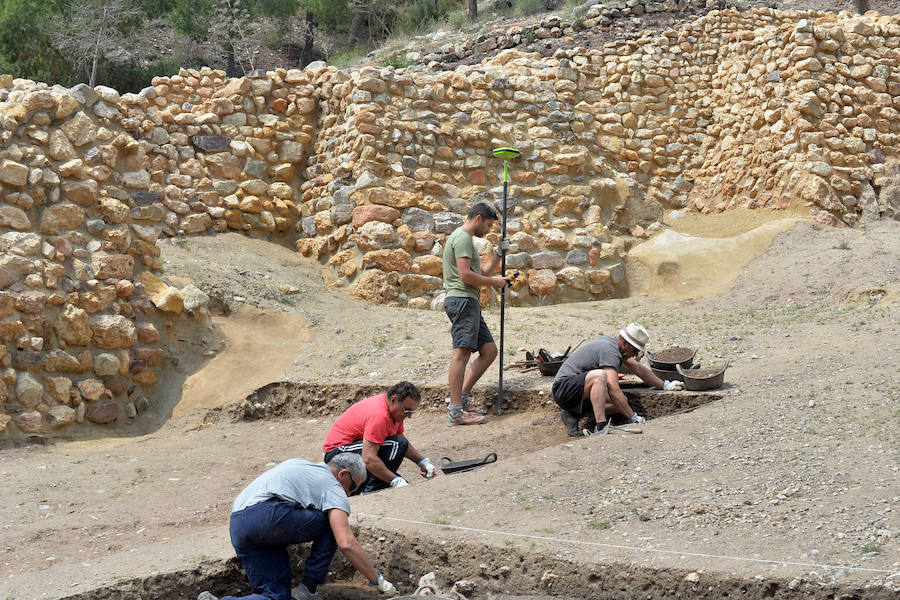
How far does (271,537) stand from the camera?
14.2 feet

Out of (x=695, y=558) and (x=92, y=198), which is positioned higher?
(x=92, y=198)

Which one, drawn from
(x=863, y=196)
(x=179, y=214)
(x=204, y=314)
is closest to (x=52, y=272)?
(x=204, y=314)

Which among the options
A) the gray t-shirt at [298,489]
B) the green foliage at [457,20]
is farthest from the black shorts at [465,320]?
the green foliage at [457,20]

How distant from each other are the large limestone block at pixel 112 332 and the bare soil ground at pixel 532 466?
608 mm

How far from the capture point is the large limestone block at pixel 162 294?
320 inches

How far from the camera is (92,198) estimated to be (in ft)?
25.8

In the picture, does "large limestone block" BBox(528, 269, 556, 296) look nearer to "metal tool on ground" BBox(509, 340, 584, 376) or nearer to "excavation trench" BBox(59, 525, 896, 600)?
"metal tool on ground" BBox(509, 340, 584, 376)

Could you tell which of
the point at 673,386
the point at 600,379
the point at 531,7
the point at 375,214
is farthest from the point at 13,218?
the point at 531,7

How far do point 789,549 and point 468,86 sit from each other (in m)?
8.66

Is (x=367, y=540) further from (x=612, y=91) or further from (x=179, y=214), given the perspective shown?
(x=612, y=91)

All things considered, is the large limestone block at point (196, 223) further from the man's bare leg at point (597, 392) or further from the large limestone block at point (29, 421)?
the man's bare leg at point (597, 392)

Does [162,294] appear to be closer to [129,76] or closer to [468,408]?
[468,408]

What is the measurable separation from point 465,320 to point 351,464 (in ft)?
6.64

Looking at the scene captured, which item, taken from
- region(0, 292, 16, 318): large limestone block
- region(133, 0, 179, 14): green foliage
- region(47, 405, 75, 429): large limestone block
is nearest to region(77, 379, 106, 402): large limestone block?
region(47, 405, 75, 429): large limestone block
